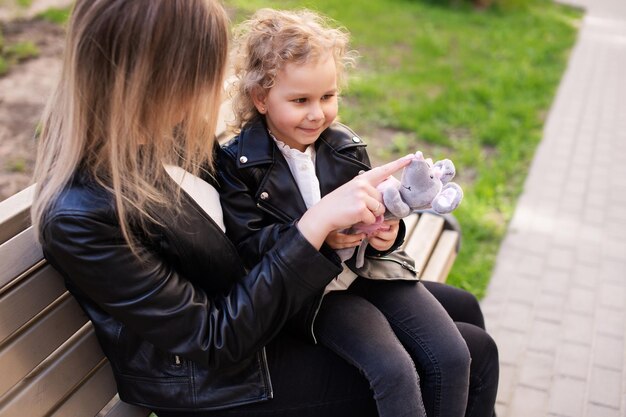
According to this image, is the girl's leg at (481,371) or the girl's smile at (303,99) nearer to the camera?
the girl's smile at (303,99)

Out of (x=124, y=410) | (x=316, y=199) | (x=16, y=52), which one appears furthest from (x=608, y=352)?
(x=16, y=52)

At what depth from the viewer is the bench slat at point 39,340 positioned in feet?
5.40

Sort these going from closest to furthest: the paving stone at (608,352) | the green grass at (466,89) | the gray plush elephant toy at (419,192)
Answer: the gray plush elephant toy at (419,192) < the paving stone at (608,352) < the green grass at (466,89)

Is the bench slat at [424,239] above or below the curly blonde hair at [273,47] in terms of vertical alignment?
below

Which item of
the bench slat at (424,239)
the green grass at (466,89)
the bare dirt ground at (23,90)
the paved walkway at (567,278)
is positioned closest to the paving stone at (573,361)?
the paved walkway at (567,278)

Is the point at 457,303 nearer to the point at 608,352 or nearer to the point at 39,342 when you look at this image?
the point at 608,352

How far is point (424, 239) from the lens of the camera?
122 inches

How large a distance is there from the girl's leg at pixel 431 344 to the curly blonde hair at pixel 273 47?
2.19 feet

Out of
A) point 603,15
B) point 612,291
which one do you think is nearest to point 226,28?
point 612,291

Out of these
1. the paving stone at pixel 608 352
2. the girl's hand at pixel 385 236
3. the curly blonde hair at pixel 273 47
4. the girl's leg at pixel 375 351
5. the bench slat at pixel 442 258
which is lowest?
the paving stone at pixel 608 352

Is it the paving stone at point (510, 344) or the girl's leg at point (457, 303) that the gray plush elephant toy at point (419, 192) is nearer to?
the girl's leg at point (457, 303)

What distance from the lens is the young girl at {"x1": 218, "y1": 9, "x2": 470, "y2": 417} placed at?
1922 millimetres

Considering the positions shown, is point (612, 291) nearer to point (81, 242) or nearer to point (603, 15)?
point (81, 242)

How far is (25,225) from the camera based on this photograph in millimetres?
1767
